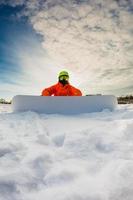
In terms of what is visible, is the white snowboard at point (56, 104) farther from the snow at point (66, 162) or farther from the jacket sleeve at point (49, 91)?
the jacket sleeve at point (49, 91)

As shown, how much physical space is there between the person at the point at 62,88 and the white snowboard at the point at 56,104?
2125mm

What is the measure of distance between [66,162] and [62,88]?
4.93m

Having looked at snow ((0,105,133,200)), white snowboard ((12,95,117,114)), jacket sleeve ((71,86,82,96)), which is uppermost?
jacket sleeve ((71,86,82,96))

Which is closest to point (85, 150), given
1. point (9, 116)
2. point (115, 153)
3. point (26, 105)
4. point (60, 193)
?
point (115, 153)

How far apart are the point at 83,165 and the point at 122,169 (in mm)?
385

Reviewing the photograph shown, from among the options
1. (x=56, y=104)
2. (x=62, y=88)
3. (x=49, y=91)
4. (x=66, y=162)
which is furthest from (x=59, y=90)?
(x=66, y=162)

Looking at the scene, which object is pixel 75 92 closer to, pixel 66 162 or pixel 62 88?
pixel 62 88

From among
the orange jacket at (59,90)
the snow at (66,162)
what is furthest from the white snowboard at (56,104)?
the orange jacket at (59,90)

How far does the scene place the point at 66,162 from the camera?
2637 millimetres

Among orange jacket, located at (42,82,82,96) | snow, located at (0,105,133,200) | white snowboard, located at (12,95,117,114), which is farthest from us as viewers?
orange jacket, located at (42,82,82,96)

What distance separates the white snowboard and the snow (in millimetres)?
1264

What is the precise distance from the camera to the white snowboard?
5.16 meters

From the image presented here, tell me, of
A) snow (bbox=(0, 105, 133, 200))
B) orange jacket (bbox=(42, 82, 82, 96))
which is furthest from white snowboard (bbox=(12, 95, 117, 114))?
orange jacket (bbox=(42, 82, 82, 96))

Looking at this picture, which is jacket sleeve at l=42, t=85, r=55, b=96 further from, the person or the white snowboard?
the white snowboard
